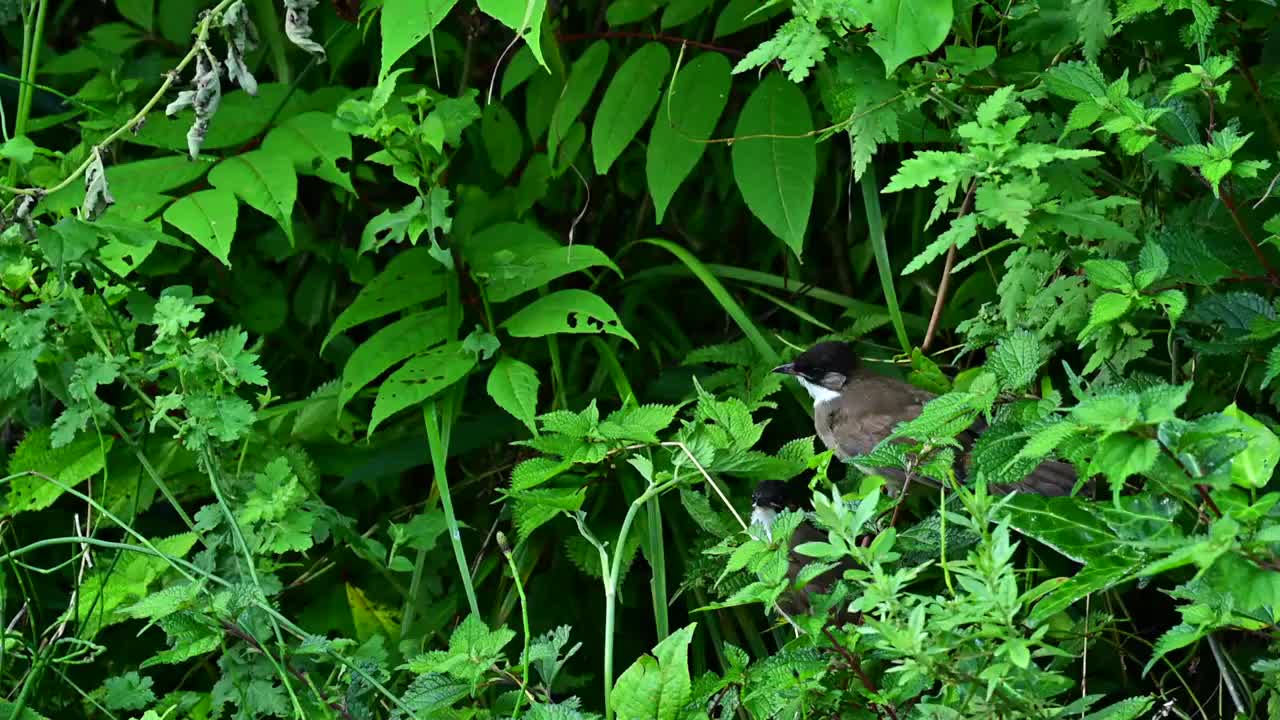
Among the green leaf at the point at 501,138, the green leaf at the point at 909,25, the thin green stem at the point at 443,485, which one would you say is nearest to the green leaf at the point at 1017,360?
the green leaf at the point at 909,25

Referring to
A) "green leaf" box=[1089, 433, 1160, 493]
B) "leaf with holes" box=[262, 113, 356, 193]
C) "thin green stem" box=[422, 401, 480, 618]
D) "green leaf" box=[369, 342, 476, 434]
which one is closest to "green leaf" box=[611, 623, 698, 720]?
"thin green stem" box=[422, 401, 480, 618]

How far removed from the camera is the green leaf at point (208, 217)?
3268mm

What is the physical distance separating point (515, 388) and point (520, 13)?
36.4 inches

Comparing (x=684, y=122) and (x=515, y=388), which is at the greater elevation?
(x=684, y=122)

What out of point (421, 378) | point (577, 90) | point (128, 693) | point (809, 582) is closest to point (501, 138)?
point (577, 90)

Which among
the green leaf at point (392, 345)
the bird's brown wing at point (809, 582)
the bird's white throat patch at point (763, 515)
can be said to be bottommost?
the bird's brown wing at point (809, 582)

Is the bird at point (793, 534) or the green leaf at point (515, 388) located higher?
the green leaf at point (515, 388)

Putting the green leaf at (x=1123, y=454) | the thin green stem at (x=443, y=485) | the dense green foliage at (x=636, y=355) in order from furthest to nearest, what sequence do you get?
the thin green stem at (x=443, y=485) → the dense green foliage at (x=636, y=355) → the green leaf at (x=1123, y=454)

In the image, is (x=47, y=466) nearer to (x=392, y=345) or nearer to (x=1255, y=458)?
(x=392, y=345)

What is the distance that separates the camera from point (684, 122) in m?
3.47

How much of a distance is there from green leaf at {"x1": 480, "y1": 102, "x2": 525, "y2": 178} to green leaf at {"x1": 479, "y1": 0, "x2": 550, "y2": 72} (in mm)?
1196

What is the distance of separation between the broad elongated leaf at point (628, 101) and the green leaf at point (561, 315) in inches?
12.2

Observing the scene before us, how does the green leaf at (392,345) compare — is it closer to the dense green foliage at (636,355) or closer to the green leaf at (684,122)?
the dense green foliage at (636,355)

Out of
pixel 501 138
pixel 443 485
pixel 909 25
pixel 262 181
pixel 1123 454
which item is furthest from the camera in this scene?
pixel 501 138
